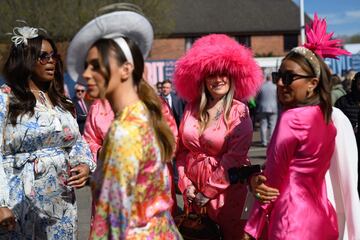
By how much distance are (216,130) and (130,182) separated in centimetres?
175

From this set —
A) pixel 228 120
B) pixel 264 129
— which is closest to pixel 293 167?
pixel 228 120

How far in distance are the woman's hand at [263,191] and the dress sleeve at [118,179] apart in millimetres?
1087

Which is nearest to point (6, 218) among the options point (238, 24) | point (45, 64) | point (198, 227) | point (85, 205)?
point (45, 64)

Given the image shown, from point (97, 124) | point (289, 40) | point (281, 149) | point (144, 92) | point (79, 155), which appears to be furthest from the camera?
point (289, 40)

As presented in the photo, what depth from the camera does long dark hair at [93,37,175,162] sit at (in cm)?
250

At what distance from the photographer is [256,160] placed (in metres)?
12.1

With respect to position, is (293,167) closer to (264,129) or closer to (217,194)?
(217,194)

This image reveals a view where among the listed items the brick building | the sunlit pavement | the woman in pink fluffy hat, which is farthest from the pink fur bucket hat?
the brick building

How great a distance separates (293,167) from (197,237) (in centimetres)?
110

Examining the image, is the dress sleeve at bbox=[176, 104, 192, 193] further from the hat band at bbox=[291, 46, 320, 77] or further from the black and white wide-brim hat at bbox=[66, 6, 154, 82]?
the black and white wide-brim hat at bbox=[66, 6, 154, 82]

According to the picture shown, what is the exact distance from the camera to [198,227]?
3.98 metres

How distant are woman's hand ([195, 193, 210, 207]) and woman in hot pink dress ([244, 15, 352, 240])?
76 cm

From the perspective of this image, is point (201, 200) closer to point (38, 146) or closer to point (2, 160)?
point (38, 146)

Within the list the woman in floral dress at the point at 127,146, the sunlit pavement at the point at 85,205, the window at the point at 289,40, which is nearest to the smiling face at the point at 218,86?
the woman in floral dress at the point at 127,146
